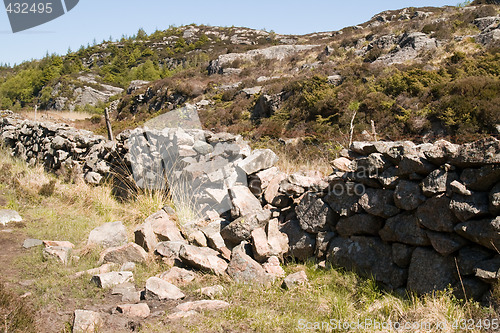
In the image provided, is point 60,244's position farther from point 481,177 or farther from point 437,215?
point 481,177

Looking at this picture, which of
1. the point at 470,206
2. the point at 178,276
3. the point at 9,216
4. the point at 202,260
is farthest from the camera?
the point at 9,216

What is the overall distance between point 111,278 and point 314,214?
2.76 m

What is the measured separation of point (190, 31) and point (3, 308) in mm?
78703

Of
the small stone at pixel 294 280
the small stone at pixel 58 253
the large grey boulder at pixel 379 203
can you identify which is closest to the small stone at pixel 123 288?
the small stone at pixel 58 253

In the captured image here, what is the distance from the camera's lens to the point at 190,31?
246 ft

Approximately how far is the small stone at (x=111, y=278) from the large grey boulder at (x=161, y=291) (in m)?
0.53

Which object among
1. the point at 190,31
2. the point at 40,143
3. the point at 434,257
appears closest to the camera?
the point at 434,257

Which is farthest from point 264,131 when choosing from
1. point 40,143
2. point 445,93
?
point 40,143

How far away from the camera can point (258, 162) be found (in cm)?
610

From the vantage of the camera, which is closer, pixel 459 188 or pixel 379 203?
pixel 459 188

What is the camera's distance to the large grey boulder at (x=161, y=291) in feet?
13.1

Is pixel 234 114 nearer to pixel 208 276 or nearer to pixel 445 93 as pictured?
pixel 445 93

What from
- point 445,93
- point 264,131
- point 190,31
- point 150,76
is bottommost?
point 264,131

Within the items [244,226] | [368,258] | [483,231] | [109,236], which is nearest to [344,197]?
[368,258]
